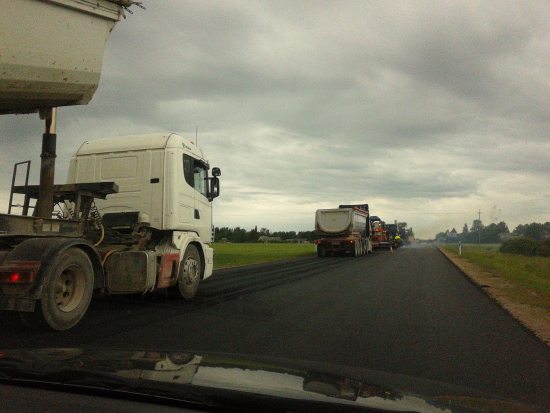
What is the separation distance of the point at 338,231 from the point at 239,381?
2956 cm

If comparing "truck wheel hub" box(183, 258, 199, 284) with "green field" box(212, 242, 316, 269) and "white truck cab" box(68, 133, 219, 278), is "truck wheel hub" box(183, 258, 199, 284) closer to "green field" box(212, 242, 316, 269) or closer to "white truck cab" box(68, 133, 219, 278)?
"white truck cab" box(68, 133, 219, 278)

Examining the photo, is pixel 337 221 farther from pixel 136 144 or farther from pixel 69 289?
pixel 69 289

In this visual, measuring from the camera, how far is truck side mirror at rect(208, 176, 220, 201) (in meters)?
10.3

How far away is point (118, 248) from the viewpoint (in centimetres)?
795

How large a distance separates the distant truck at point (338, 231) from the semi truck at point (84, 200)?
22051 mm

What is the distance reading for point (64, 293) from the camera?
20.4 feet

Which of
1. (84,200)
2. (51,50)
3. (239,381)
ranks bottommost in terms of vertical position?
(239,381)

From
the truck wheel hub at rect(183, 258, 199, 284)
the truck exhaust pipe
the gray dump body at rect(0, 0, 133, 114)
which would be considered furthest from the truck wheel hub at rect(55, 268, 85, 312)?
the truck wheel hub at rect(183, 258, 199, 284)

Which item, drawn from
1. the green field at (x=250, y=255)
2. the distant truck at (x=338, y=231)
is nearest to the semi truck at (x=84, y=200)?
the green field at (x=250, y=255)

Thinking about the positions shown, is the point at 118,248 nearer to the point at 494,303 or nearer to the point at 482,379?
the point at 482,379

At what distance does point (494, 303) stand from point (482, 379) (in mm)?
5757

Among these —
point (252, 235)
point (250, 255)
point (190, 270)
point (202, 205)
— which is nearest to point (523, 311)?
point (190, 270)

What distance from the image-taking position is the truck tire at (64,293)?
5.70 m

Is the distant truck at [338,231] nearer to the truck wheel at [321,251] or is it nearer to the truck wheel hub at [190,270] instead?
the truck wheel at [321,251]
